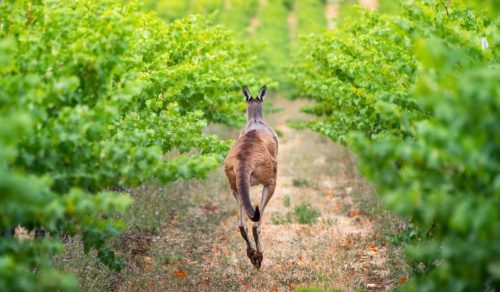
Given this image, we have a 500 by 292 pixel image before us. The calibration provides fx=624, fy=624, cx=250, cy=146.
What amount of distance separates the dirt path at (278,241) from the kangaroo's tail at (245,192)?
1015 mm

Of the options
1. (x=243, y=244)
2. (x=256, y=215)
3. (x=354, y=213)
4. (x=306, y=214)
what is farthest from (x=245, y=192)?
(x=354, y=213)

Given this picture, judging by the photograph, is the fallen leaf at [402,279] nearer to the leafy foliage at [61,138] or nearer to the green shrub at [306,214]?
the leafy foliage at [61,138]

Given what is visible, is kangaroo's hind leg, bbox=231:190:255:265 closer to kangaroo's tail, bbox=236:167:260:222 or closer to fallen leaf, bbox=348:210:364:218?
kangaroo's tail, bbox=236:167:260:222

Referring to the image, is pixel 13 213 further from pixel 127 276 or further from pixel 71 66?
pixel 127 276

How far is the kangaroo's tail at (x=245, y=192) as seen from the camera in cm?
841

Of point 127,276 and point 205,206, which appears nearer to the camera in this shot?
point 127,276

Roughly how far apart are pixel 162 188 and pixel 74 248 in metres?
4.62

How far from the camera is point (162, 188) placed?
13.8 metres

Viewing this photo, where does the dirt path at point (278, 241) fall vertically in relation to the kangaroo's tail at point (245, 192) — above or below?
below

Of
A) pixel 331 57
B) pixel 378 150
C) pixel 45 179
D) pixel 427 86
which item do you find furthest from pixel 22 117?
pixel 331 57

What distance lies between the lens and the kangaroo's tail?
Result: 841cm

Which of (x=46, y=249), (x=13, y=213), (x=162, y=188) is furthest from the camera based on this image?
(x=162, y=188)

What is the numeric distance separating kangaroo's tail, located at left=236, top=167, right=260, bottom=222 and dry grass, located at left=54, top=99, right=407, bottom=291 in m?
1.02

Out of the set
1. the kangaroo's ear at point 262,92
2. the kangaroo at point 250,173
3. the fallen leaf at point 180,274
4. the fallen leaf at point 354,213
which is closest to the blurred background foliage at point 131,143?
the kangaroo at point 250,173
